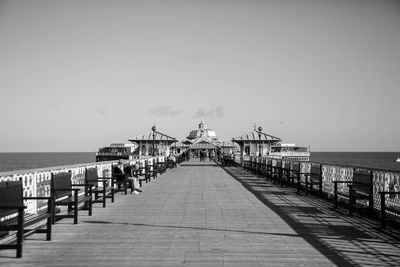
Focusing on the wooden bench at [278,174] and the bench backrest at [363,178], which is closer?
the bench backrest at [363,178]

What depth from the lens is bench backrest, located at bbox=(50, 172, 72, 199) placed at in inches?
294

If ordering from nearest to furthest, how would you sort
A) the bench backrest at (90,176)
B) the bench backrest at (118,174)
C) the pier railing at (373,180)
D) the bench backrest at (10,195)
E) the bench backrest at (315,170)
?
the bench backrest at (10,195)
the pier railing at (373,180)
the bench backrest at (90,176)
the bench backrest at (315,170)
the bench backrest at (118,174)

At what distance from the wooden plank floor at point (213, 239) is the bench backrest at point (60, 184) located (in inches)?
21.7

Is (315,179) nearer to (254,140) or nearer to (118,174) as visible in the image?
(118,174)

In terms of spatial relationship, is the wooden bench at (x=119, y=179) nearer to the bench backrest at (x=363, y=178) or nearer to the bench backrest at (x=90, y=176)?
the bench backrest at (x=90, y=176)

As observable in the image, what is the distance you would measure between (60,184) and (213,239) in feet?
10.3

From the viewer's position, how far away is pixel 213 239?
21.0 feet

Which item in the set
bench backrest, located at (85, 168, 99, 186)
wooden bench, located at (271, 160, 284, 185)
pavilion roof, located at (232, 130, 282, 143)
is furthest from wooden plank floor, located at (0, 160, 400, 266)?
pavilion roof, located at (232, 130, 282, 143)

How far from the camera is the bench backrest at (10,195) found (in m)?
5.37

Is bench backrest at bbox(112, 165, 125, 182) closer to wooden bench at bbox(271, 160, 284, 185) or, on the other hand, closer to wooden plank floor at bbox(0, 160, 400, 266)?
wooden plank floor at bbox(0, 160, 400, 266)

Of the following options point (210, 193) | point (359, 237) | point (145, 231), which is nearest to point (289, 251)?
point (359, 237)

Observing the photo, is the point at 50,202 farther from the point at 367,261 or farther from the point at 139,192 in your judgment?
the point at 139,192

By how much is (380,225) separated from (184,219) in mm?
3556

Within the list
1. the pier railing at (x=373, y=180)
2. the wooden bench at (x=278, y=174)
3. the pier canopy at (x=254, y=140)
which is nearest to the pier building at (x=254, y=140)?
the pier canopy at (x=254, y=140)
